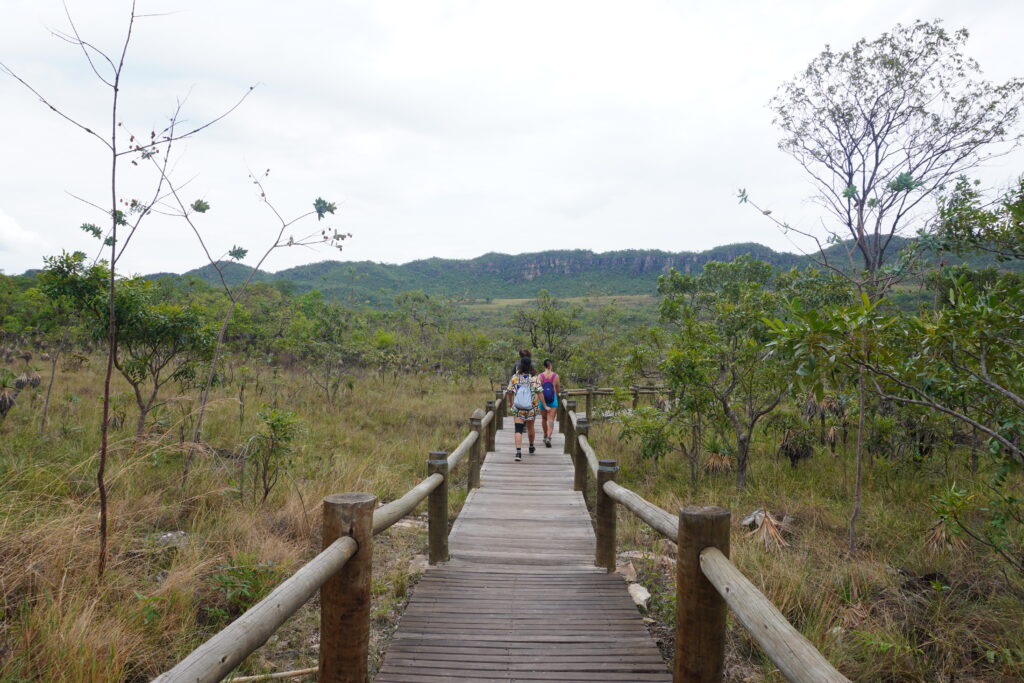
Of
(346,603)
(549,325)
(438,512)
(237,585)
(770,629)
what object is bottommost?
(237,585)

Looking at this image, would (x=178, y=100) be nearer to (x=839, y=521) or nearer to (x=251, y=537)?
(x=251, y=537)

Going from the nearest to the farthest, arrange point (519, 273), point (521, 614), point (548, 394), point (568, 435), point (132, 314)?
point (521, 614) → point (132, 314) → point (568, 435) → point (548, 394) → point (519, 273)

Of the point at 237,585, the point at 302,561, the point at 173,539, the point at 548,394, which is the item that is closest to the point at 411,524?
the point at 302,561

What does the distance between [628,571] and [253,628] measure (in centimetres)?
370

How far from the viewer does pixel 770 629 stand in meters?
1.53

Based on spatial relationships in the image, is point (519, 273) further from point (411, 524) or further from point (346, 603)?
point (346, 603)

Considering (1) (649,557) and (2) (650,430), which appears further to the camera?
(2) (650,430)

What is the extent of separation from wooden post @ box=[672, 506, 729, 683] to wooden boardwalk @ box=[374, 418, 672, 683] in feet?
2.28

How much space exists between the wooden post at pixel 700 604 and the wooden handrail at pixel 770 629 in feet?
0.27

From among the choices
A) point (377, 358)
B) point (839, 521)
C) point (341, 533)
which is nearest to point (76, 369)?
point (377, 358)

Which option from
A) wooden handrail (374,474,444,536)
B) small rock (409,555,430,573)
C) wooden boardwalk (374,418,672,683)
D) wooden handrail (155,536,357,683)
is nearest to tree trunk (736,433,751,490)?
wooden boardwalk (374,418,672,683)

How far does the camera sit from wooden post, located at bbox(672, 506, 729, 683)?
204 cm

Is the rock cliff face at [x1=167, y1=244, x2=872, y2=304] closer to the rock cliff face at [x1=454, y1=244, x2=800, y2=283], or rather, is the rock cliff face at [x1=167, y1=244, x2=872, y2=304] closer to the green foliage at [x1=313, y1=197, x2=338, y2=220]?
the rock cliff face at [x1=454, y1=244, x2=800, y2=283]

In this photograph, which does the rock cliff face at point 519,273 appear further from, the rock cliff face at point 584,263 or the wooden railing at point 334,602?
the wooden railing at point 334,602
